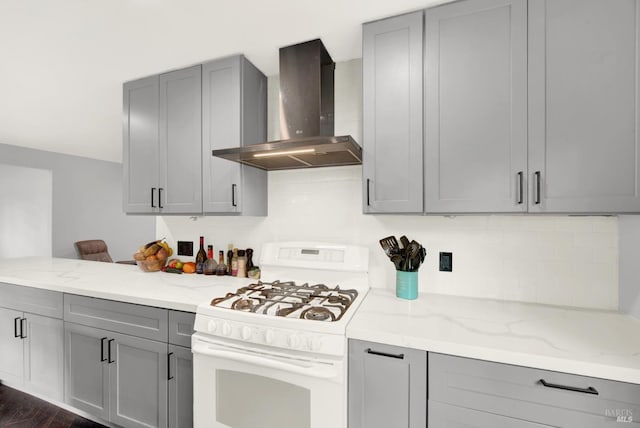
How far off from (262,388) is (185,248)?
146 centimetres

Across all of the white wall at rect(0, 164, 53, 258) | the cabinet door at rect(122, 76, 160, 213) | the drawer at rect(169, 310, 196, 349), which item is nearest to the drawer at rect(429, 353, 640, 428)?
the drawer at rect(169, 310, 196, 349)

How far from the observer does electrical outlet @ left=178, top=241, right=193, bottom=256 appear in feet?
7.54

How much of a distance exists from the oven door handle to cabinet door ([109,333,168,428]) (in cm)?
38

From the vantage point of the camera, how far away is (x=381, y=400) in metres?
1.11

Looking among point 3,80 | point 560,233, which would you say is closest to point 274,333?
point 560,233

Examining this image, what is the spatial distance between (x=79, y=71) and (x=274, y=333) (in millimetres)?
2305

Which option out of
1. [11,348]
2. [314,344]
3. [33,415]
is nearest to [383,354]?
[314,344]

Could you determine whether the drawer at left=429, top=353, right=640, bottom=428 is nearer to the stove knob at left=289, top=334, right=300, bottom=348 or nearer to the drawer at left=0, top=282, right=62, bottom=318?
the stove knob at left=289, top=334, right=300, bottom=348

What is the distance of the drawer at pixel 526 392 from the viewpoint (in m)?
0.88

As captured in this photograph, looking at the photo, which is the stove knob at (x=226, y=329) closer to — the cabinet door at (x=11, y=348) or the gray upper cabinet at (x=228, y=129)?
the gray upper cabinet at (x=228, y=129)

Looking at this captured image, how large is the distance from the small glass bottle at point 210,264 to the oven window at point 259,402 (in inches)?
36.1

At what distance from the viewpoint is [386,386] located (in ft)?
3.63

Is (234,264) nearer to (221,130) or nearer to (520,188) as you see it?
(221,130)

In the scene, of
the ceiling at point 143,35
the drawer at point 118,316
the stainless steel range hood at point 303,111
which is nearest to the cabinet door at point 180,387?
the drawer at point 118,316
